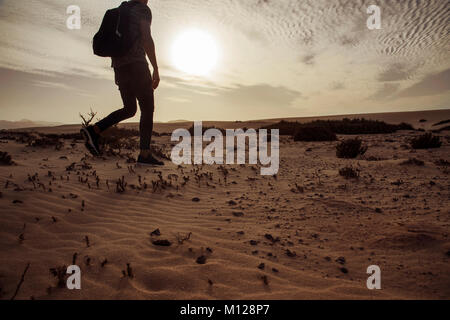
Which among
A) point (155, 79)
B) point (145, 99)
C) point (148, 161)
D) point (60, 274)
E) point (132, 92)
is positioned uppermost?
point (155, 79)

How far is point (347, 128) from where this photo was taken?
52.1 feet

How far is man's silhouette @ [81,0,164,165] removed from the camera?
4582 mm

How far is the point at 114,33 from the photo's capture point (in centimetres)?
427

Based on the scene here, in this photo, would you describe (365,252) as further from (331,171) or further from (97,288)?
(331,171)

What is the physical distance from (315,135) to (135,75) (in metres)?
9.11

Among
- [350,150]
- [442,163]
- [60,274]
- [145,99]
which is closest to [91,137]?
[145,99]

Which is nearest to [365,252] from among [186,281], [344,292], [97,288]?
[344,292]

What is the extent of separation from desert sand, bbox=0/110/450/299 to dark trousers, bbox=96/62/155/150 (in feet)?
3.89

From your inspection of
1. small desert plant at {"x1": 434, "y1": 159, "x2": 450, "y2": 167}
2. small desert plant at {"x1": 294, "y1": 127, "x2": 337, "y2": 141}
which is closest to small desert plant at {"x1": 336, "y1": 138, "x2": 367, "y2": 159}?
small desert plant at {"x1": 434, "y1": 159, "x2": 450, "y2": 167}

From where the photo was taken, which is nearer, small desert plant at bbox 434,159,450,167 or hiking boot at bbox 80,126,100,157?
hiking boot at bbox 80,126,100,157

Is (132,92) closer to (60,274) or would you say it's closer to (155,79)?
(155,79)

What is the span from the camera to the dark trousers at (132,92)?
4773mm

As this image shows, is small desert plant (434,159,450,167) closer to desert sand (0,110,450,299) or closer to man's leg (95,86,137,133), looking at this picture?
desert sand (0,110,450,299)

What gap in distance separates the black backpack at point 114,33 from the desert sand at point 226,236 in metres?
2.30
